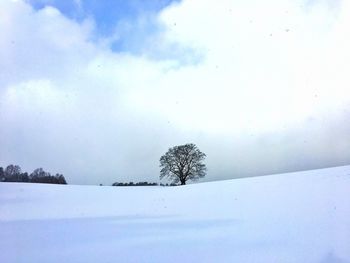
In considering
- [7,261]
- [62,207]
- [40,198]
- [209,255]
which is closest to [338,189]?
[209,255]

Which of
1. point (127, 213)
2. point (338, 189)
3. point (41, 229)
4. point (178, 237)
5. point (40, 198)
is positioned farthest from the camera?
point (40, 198)

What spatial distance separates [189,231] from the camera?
21.0ft

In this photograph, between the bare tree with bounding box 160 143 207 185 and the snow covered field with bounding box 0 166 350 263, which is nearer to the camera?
the snow covered field with bounding box 0 166 350 263

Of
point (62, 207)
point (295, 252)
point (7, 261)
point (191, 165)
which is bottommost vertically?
point (295, 252)

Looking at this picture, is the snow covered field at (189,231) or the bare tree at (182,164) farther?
the bare tree at (182,164)

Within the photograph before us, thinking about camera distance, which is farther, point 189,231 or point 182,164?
point 182,164

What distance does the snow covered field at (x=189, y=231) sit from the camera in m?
4.89

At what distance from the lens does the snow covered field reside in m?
4.89

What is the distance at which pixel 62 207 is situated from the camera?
10008 millimetres

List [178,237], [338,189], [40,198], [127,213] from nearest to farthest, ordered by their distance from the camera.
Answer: [178,237]
[127,213]
[338,189]
[40,198]

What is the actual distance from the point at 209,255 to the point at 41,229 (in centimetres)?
345

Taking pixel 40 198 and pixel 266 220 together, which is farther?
pixel 40 198

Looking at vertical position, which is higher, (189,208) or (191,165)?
(191,165)

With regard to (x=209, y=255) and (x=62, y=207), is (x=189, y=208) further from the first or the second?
(x=209, y=255)
